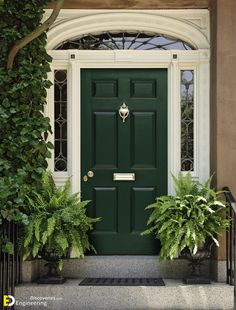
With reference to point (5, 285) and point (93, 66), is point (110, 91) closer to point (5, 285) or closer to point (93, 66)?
point (93, 66)

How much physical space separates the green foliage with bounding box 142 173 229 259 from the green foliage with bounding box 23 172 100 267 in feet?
2.52

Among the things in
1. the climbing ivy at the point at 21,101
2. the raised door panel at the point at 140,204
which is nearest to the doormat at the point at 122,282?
the raised door panel at the point at 140,204

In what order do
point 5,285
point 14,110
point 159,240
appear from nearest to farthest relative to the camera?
point 5,285 < point 14,110 < point 159,240

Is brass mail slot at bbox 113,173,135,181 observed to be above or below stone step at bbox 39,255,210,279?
above

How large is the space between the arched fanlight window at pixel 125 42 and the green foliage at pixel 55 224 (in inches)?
67.6

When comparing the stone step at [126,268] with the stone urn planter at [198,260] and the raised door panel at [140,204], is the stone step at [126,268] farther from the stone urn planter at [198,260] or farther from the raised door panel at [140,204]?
the raised door panel at [140,204]

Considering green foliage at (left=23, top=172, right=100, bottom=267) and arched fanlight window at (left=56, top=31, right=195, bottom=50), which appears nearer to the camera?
green foliage at (left=23, top=172, right=100, bottom=267)

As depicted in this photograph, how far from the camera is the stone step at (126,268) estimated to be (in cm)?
673

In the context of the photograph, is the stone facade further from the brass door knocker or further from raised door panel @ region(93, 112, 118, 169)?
raised door panel @ region(93, 112, 118, 169)

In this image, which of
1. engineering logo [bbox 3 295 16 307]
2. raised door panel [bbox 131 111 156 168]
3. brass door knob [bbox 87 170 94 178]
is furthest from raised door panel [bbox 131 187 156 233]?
engineering logo [bbox 3 295 16 307]

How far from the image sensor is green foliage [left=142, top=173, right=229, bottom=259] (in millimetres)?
6191

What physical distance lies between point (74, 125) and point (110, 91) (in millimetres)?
605

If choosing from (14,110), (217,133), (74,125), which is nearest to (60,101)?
(74,125)

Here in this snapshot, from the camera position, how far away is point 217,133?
657cm
